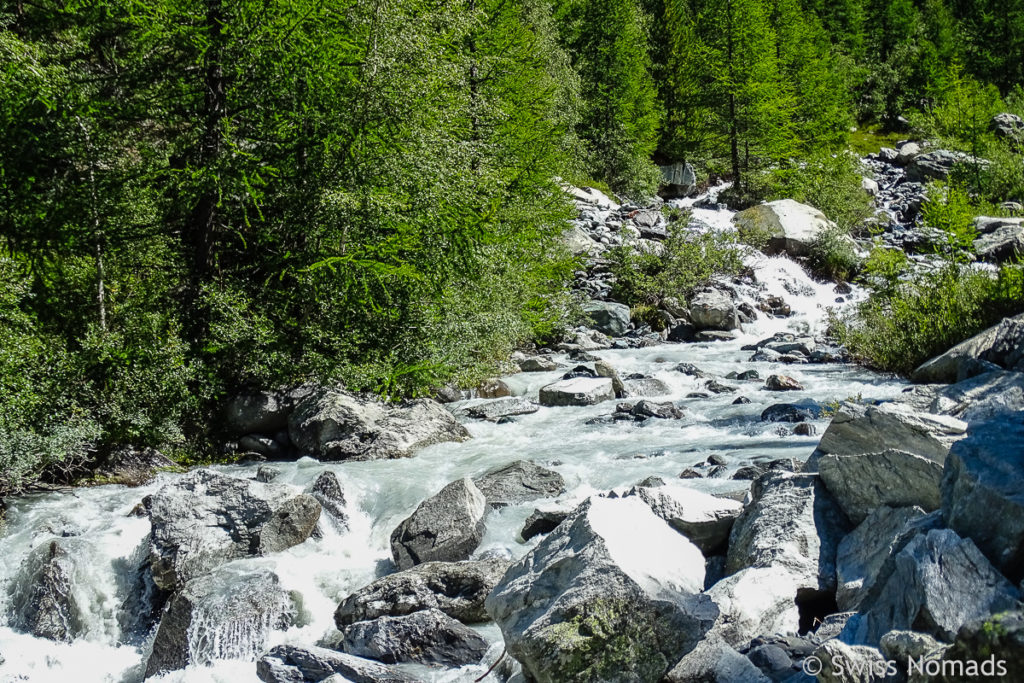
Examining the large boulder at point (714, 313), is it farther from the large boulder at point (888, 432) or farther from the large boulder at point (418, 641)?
the large boulder at point (418, 641)

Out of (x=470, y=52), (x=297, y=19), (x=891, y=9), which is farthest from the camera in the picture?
(x=891, y=9)

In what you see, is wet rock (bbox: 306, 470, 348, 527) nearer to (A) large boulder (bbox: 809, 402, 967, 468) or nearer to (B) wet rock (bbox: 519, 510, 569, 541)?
(B) wet rock (bbox: 519, 510, 569, 541)

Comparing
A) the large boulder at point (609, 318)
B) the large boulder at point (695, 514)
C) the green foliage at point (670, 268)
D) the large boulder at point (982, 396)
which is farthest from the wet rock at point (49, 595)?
the green foliage at point (670, 268)

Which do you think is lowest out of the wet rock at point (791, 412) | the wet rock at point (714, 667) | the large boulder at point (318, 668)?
the wet rock at point (791, 412)

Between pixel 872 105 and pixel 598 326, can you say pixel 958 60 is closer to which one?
pixel 872 105

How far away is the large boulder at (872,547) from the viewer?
13.2 ft

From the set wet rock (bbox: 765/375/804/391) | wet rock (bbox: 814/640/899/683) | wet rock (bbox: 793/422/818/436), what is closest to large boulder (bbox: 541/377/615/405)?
wet rock (bbox: 765/375/804/391)

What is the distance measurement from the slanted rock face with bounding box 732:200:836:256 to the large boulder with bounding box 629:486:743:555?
72.2 ft

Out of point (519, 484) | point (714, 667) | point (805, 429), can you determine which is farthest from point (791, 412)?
point (714, 667)

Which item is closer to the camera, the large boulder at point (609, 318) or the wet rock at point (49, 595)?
the wet rock at point (49, 595)

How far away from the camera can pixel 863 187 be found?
33969 millimetres

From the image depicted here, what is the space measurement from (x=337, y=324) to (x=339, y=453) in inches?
90.5

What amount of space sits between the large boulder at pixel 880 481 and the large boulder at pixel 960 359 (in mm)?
Result: 6000

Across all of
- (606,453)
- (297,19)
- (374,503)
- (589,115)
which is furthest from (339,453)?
(589,115)
